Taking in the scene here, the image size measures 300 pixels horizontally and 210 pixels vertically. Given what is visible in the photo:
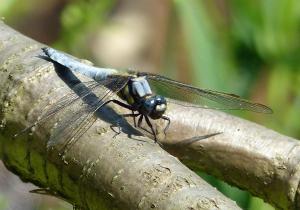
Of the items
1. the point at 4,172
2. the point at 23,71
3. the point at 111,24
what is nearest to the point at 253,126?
the point at 23,71

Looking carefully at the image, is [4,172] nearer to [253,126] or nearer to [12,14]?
[12,14]

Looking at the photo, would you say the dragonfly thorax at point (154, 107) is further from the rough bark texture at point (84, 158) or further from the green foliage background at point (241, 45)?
the green foliage background at point (241, 45)

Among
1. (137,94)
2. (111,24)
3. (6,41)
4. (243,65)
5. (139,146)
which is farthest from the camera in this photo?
(111,24)

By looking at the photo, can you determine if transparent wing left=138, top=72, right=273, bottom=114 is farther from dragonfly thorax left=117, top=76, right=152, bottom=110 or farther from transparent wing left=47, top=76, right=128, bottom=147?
transparent wing left=47, top=76, right=128, bottom=147

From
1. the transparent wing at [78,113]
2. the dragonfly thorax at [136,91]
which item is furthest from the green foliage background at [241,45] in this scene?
the transparent wing at [78,113]

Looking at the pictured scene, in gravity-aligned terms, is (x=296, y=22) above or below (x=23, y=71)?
above
